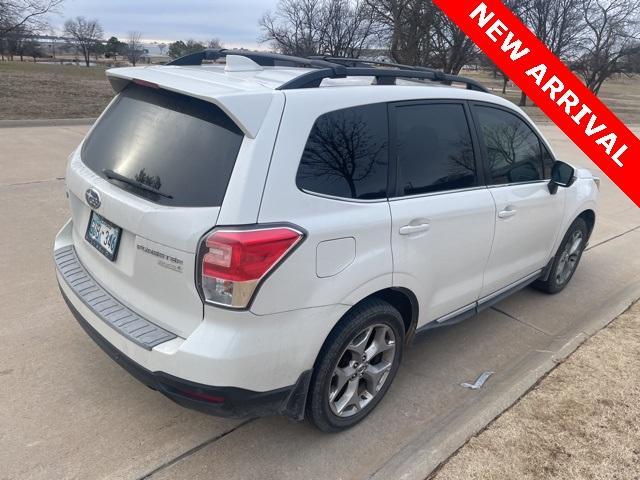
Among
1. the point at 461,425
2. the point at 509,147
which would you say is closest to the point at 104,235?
the point at 461,425

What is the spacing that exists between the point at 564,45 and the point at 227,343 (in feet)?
128

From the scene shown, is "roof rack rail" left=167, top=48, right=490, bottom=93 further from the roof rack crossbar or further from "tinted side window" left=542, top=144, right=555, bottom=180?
"tinted side window" left=542, top=144, right=555, bottom=180

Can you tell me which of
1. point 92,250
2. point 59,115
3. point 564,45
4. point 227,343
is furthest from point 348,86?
point 564,45

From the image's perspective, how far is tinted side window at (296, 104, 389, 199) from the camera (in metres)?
2.27

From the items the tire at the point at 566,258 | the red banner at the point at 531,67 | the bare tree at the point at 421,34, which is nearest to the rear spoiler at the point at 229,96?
the tire at the point at 566,258

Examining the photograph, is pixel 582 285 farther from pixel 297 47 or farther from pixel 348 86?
pixel 297 47

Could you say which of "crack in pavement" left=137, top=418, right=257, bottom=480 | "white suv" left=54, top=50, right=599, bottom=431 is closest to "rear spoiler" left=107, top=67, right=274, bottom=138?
"white suv" left=54, top=50, right=599, bottom=431

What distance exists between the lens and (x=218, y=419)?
2.77 m

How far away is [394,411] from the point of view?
9.66 ft

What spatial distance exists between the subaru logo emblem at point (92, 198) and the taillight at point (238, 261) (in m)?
0.77

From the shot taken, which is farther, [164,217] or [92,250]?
[92,250]

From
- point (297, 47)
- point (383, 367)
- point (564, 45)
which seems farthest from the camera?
point (564, 45)

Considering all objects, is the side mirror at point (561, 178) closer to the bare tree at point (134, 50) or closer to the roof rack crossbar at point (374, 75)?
the roof rack crossbar at point (374, 75)

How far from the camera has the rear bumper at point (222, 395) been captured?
214cm
